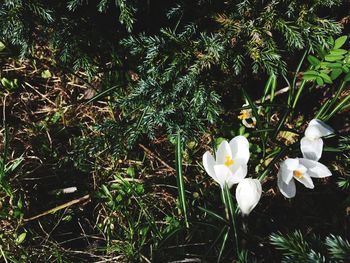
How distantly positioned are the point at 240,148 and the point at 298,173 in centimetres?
24

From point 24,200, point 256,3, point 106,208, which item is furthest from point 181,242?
point 256,3

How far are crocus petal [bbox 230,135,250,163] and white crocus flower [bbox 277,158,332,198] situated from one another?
0.47 feet

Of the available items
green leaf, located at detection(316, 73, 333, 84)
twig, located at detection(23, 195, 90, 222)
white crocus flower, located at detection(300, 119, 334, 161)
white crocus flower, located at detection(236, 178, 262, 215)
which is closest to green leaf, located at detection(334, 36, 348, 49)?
green leaf, located at detection(316, 73, 333, 84)

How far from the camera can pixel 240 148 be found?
169 cm

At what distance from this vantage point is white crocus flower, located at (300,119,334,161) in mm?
1681

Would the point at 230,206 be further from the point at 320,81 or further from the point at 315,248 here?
the point at 320,81

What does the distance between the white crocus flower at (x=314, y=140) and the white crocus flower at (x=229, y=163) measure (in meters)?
0.24

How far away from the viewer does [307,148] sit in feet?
5.61

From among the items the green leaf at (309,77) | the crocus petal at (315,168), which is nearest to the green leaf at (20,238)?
the crocus petal at (315,168)

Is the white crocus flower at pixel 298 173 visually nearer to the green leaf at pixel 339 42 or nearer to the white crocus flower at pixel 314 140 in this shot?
the white crocus flower at pixel 314 140

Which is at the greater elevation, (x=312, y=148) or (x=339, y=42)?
(x=339, y=42)

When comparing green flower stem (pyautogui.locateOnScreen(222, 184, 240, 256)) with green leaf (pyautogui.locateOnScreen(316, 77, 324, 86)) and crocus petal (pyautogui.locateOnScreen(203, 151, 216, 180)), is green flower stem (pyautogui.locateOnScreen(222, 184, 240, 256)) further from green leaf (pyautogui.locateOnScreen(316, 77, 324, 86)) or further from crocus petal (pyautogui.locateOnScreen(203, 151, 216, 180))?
green leaf (pyautogui.locateOnScreen(316, 77, 324, 86))

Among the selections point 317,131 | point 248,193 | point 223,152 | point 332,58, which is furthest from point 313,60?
point 248,193

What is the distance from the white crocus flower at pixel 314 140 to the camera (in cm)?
168
